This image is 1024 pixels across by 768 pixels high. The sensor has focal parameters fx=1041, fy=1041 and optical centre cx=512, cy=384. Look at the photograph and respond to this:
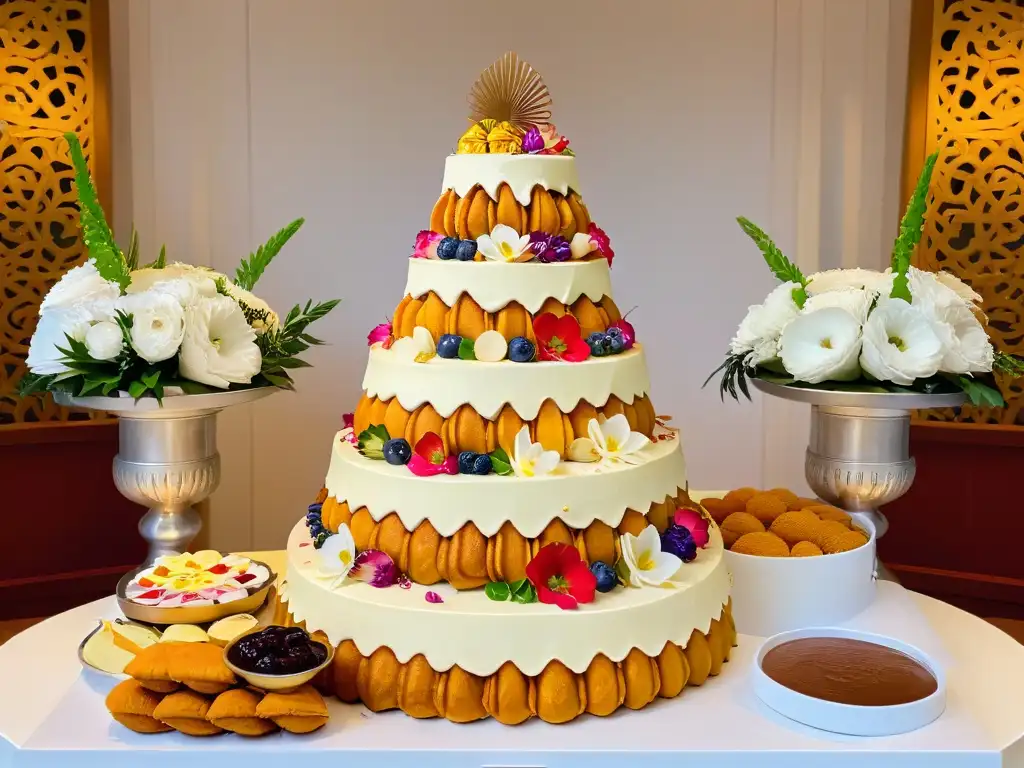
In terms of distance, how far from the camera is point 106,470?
4.09m

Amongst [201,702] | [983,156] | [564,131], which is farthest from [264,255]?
[983,156]

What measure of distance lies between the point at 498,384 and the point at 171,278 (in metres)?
1.15

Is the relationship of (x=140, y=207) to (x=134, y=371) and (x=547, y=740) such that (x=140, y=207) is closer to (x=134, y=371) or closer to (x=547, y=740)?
(x=134, y=371)

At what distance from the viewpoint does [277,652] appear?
5.81 feet

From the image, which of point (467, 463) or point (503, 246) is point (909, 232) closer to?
point (503, 246)

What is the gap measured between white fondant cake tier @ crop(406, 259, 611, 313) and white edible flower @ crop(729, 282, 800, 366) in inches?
33.7

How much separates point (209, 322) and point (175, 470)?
40cm

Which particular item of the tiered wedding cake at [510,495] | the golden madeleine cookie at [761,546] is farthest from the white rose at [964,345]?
the tiered wedding cake at [510,495]

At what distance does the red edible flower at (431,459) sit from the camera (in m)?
1.94

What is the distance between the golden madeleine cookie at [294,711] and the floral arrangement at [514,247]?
88 centimetres

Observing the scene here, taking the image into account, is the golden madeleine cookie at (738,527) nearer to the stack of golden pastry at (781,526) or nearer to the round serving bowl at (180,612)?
the stack of golden pastry at (781,526)

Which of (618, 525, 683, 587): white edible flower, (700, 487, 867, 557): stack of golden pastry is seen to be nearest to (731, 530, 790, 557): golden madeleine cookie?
(700, 487, 867, 557): stack of golden pastry

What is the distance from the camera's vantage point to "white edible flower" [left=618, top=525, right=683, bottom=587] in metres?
1.93

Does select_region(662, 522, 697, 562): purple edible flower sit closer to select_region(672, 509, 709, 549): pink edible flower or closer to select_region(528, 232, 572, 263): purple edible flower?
select_region(672, 509, 709, 549): pink edible flower
